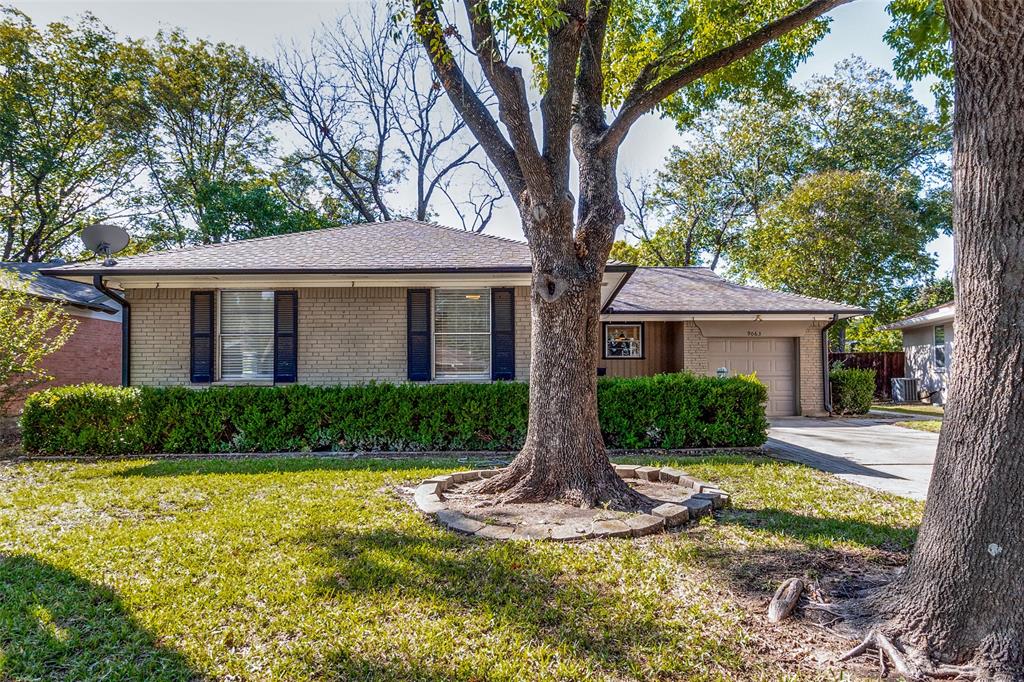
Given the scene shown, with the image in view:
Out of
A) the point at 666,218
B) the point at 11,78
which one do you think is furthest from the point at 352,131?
the point at 666,218

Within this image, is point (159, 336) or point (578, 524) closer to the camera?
point (578, 524)

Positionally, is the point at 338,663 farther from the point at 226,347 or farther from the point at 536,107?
the point at 226,347

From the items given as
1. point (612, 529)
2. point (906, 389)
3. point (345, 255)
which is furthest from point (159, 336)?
point (906, 389)

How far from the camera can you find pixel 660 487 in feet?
19.7

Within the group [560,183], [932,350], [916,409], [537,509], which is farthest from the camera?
[932,350]

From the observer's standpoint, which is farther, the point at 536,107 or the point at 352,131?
the point at 352,131

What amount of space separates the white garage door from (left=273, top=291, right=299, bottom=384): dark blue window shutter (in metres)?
9.97

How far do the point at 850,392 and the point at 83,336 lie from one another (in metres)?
21.5

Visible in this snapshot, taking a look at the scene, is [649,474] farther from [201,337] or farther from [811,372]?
[811,372]

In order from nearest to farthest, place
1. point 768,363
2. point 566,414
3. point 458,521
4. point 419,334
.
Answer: point 458,521, point 566,414, point 419,334, point 768,363

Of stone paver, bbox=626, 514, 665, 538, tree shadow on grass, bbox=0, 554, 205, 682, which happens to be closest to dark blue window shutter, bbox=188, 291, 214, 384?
tree shadow on grass, bbox=0, 554, 205, 682

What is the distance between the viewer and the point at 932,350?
18.5m

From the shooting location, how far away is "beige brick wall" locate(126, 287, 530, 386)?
9664 mm

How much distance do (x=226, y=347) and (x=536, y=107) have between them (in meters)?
6.86
